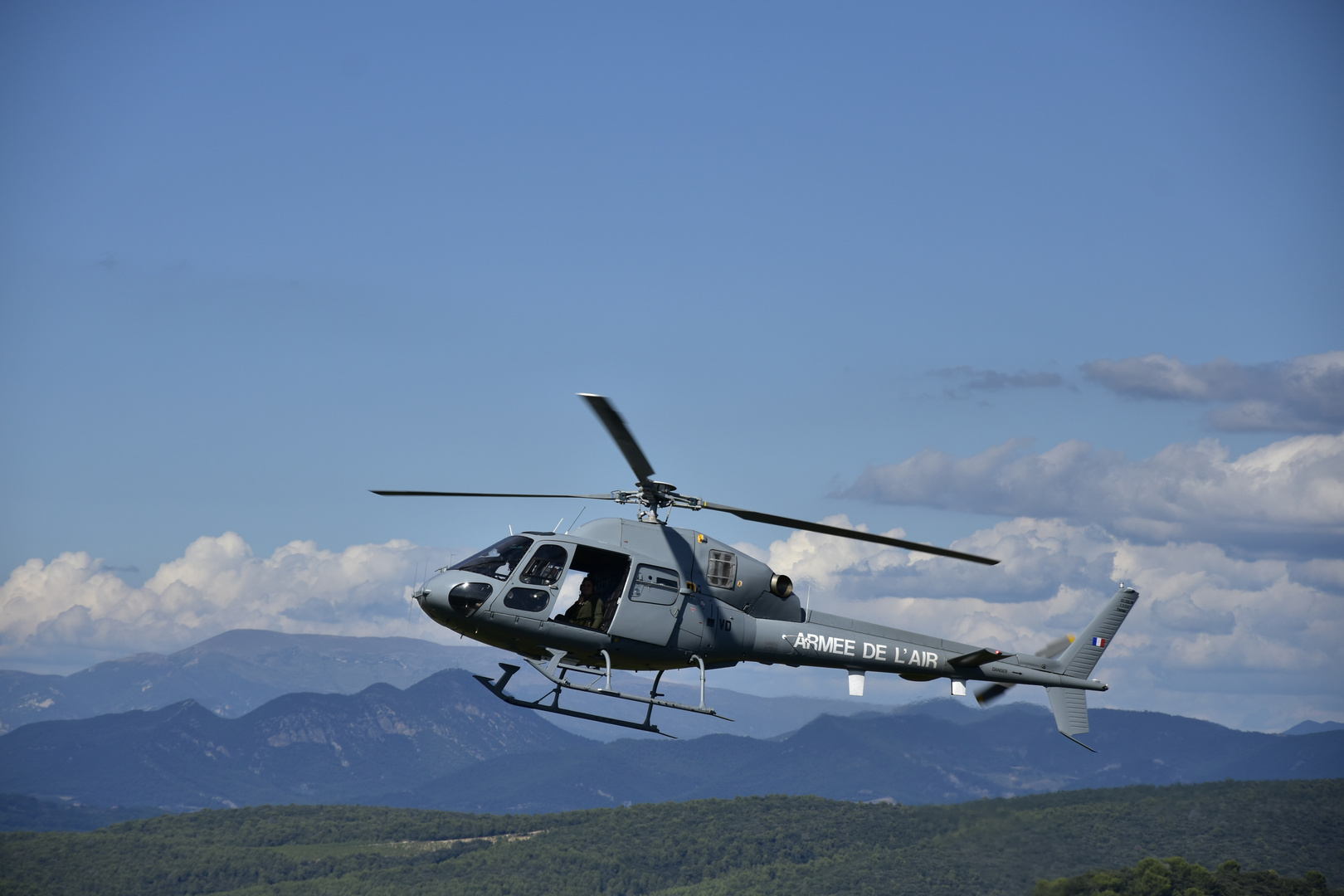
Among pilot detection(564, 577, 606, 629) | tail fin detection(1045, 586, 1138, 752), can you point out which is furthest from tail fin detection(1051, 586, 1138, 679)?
pilot detection(564, 577, 606, 629)

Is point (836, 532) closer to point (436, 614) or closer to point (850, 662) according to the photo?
point (850, 662)

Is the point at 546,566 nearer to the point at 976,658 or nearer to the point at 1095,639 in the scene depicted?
the point at 976,658

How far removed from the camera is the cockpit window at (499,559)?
96.0 feet

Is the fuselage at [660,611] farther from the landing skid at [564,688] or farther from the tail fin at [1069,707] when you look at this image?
the tail fin at [1069,707]

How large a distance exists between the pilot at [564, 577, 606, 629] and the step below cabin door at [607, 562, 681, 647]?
1.70 ft

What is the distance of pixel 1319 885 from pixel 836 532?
548ft

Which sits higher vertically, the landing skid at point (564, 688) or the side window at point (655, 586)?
the side window at point (655, 586)

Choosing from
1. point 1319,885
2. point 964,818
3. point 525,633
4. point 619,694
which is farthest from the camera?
point 1319,885

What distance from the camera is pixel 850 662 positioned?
109ft

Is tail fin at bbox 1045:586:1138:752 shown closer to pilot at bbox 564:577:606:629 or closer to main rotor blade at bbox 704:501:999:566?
main rotor blade at bbox 704:501:999:566

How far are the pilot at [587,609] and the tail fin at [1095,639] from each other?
48.9 feet

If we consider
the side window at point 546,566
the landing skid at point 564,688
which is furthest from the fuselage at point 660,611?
the landing skid at point 564,688

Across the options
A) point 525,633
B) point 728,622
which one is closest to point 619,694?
point 525,633

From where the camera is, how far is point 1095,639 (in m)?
37.3
